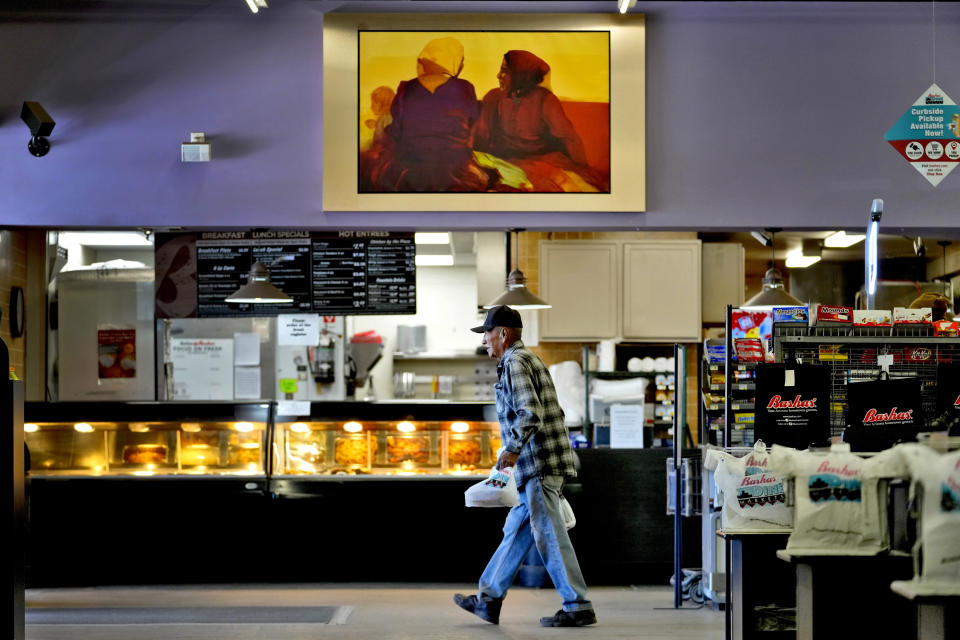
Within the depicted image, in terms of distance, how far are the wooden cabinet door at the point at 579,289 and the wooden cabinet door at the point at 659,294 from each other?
0.12 m

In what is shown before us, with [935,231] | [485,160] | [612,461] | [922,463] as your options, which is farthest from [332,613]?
[935,231]

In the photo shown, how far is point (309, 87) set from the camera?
7426mm

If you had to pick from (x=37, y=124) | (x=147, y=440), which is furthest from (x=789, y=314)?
(x=37, y=124)

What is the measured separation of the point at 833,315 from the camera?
218 inches

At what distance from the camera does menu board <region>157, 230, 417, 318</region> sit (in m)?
8.38

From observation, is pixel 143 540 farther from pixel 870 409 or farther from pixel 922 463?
pixel 922 463

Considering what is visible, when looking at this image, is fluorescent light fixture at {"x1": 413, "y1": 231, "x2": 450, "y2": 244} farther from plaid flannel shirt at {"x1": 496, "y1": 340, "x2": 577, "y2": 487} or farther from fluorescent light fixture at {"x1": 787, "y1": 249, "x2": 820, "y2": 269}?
plaid flannel shirt at {"x1": 496, "y1": 340, "x2": 577, "y2": 487}

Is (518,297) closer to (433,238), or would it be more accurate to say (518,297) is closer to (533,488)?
(533,488)

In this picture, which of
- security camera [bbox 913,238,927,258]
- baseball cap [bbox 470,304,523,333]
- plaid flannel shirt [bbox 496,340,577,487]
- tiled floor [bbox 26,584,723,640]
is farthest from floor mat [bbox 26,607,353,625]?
security camera [bbox 913,238,927,258]

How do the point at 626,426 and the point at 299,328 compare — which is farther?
the point at 299,328

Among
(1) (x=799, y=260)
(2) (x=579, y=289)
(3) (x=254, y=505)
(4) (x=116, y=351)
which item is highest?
(1) (x=799, y=260)

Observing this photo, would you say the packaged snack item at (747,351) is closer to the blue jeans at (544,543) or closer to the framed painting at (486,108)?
the blue jeans at (544,543)

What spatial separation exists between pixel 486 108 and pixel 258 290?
6.59 ft

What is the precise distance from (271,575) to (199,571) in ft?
1.65
